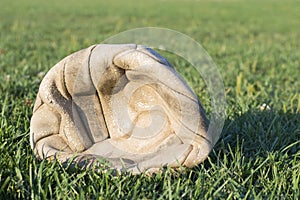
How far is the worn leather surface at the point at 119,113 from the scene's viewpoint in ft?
7.52

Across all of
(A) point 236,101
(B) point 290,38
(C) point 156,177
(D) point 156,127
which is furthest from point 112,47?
(B) point 290,38

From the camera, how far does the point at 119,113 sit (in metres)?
2.74

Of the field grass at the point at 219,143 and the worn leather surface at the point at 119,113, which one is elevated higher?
the worn leather surface at the point at 119,113

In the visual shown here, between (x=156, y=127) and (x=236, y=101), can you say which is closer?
(x=156, y=127)

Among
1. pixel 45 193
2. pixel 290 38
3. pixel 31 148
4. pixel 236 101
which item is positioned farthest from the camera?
pixel 290 38

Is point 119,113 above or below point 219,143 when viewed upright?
above

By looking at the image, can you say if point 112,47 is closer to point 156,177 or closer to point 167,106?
point 167,106

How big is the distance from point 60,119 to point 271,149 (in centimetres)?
121

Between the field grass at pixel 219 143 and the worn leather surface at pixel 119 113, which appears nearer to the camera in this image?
the field grass at pixel 219 143

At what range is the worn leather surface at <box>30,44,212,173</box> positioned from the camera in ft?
7.52

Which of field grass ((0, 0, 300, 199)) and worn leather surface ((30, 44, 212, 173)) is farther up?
worn leather surface ((30, 44, 212, 173))

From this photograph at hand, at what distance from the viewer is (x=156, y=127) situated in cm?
257

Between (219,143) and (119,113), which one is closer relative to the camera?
(119,113)

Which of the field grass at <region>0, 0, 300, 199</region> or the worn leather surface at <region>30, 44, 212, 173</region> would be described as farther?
the worn leather surface at <region>30, 44, 212, 173</region>
